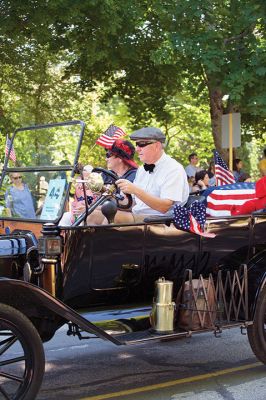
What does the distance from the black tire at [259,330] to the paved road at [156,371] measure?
21cm

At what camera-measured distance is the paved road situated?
4.49 meters

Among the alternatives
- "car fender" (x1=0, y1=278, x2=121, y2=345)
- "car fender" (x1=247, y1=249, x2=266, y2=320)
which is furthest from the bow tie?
"car fender" (x1=0, y1=278, x2=121, y2=345)

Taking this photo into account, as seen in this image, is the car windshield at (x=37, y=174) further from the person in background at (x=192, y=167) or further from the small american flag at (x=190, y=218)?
the person in background at (x=192, y=167)

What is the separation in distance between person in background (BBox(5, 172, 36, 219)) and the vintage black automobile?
45 mm

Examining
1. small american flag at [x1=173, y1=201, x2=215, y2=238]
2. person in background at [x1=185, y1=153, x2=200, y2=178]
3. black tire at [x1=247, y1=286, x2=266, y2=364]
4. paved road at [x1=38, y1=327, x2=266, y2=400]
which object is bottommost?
paved road at [x1=38, y1=327, x2=266, y2=400]

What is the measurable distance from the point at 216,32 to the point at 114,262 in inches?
349

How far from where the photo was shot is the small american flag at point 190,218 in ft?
14.7

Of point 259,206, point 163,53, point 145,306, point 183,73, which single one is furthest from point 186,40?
point 145,306

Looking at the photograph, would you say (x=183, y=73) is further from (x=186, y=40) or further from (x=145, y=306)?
(x=145, y=306)

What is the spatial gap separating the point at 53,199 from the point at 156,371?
1.57 metres

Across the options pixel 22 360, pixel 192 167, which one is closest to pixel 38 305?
pixel 22 360

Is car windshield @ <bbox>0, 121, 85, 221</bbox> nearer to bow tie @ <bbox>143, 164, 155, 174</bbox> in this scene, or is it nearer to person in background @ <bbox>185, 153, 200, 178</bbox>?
bow tie @ <bbox>143, 164, 155, 174</bbox>

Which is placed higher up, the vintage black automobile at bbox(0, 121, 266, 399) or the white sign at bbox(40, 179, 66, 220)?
the white sign at bbox(40, 179, 66, 220)

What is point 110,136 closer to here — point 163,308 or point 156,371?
point 163,308
